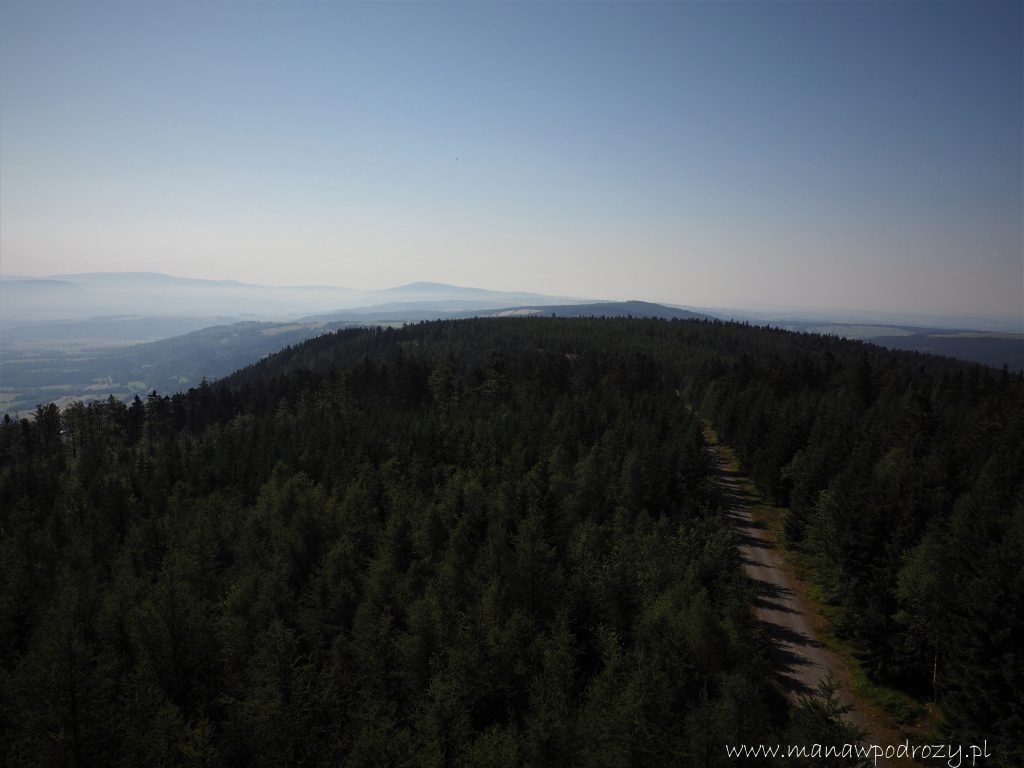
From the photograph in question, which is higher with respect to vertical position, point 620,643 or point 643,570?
point 643,570

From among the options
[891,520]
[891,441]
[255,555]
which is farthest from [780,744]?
[891,441]

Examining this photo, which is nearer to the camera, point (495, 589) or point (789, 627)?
point (495, 589)

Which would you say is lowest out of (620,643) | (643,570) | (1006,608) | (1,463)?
(1,463)

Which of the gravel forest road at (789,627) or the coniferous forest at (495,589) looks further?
the gravel forest road at (789,627)

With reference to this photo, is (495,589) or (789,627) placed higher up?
(495,589)

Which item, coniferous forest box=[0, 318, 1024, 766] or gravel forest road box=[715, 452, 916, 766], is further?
gravel forest road box=[715, 452, 916, 766]

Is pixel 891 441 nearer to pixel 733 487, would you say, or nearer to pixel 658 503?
pixel 733 487

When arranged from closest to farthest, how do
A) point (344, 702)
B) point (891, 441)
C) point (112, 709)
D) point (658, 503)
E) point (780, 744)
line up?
1. point (780, 744)
2. point (112, 709)
3. point (344, 702)
4. point (658, 503)
5. point (891, 441)

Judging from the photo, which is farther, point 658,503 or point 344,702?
point 658,503
